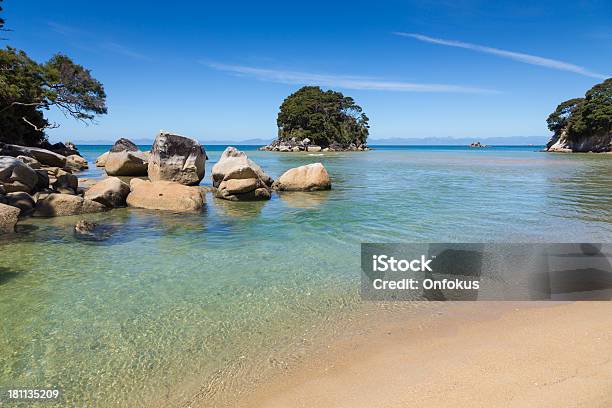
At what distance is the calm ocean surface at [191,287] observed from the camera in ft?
12.4

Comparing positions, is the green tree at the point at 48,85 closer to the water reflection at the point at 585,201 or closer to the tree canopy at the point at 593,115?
the water reflection at the point at 585,201

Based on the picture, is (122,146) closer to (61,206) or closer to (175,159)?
(175,159)

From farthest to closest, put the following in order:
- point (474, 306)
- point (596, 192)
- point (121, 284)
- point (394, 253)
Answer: point (596, 192) → point (394, 253) → point (121, 284) → point (474, 306)

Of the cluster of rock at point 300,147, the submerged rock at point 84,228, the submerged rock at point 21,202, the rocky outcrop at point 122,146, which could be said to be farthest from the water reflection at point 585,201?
the cluster of rock at point 300,147

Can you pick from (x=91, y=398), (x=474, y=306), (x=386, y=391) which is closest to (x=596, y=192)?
(x=474, y=306)

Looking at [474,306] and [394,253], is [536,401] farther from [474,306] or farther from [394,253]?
[394,253]

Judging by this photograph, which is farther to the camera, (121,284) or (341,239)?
(341,239)

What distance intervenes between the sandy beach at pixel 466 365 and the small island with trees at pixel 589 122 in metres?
82.7

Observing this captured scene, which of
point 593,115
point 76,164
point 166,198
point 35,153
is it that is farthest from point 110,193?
point 593,115

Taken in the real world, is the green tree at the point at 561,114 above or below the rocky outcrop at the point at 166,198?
above

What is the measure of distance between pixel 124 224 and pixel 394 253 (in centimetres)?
745

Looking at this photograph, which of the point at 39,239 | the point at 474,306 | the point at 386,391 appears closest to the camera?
the point at 386,391

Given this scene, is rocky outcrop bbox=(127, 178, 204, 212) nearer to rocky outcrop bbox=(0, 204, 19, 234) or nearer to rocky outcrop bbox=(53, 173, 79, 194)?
rocky outcrop bbox=(53, 173, 79, 194)

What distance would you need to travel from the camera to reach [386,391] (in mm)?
3336
